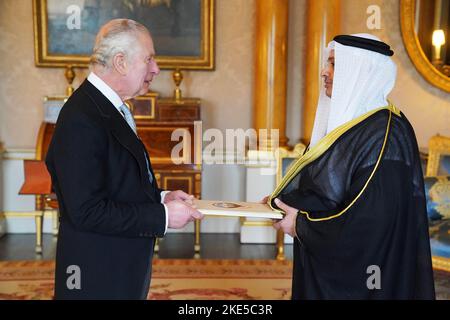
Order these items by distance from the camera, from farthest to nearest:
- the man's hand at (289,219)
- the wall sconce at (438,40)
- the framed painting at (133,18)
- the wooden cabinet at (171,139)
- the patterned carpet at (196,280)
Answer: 1. the wall sconce at (438,40)
2. the framed painting at (133,18)
3. the wooden cabinet at (171,139)
4. the patterned carpet at (196,280)
5. the man's hand at (289,219)

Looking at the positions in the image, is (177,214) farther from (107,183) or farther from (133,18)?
(133,18)

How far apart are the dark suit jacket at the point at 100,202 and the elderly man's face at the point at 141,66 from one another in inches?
4.8

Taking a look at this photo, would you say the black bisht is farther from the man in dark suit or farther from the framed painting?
the framed painting

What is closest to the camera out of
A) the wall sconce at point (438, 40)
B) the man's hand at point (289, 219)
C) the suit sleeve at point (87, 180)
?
the suit sleeve at point (87, 180)

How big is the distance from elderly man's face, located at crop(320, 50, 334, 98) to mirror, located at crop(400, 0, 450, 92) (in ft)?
13.0

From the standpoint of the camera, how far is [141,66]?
1861 mm

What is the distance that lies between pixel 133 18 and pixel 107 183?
423 centimetres

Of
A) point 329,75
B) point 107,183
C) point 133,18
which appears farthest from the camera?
point 133,18

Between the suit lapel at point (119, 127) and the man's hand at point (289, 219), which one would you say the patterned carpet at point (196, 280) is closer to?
the man's hand at point (289, 219)

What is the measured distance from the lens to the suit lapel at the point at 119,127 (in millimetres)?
1796

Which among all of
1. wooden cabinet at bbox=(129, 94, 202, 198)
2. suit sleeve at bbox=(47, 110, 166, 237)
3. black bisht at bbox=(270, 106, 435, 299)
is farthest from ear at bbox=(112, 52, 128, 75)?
wooden cabinet at bbox=(129, 94, 202, 198)

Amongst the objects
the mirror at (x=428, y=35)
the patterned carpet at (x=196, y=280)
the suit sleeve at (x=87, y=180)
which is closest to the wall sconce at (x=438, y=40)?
the mirror at (x=428, y=35)

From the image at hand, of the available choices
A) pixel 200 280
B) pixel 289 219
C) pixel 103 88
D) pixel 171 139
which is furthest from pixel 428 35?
pixel 103 88

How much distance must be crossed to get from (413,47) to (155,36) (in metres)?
2.95
